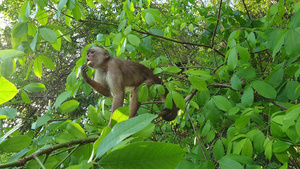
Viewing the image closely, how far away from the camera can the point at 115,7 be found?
324 inches

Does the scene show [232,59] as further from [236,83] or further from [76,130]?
[76,130]

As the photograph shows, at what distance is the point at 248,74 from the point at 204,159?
87 centimetres

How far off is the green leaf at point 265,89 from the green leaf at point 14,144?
5.95 feet

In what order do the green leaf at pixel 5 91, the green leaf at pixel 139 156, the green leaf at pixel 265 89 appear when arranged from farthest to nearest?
the green leaf at pixel 265 89, the green leaf at pixel 5 91, the green leaf at pixel 139 156

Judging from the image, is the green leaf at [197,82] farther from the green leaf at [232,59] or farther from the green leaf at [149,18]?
the green leaf at [149,18]

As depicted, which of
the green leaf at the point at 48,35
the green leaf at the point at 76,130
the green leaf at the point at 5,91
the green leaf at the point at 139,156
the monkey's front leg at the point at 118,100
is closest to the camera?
the green leaf at the point at 139,156

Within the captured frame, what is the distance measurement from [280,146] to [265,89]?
2.00 feet

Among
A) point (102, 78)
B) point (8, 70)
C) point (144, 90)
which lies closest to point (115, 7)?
point (102, 78)

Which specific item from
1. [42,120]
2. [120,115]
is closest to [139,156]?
[120,115]

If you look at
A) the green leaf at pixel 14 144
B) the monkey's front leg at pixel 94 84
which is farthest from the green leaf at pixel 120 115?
the monkey's front leg at pixel 94 84

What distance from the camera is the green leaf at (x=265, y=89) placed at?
2.12 metres

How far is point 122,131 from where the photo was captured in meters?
0.61

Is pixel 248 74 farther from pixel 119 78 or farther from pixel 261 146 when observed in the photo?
pixel 119 78

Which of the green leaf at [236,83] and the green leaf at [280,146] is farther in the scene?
the green leaf at [236,83]
